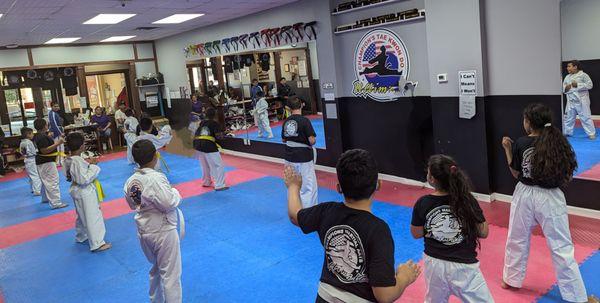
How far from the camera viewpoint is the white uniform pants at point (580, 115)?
17.2ft

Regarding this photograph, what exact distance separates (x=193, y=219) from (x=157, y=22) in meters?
5.26

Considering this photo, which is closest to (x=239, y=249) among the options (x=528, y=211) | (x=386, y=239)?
(x=528, y=211)

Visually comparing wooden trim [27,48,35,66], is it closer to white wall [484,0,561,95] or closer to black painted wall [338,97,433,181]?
black painted wall [338,97,433,181]

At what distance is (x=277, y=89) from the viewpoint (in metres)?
9.62

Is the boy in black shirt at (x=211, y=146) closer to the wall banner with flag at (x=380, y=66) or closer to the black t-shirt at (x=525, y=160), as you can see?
the wall banner with flag at (x=380, y=66)

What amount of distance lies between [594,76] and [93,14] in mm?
7600

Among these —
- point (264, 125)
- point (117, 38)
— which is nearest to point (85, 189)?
point (264, 125)

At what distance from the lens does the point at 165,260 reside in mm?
3539

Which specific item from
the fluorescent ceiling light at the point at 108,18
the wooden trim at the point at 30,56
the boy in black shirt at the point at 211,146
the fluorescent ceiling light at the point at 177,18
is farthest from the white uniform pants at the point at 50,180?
the wooden trim at the point at 30,56

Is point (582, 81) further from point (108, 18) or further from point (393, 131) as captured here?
point (108, 18)

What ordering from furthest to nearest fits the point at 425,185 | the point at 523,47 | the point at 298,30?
the point at 298,30, the point at 425,185, the point at 523,47

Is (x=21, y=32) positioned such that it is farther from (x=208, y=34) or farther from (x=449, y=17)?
(x=449, y=17)

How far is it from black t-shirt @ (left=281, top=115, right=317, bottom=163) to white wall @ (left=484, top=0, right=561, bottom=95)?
235cm

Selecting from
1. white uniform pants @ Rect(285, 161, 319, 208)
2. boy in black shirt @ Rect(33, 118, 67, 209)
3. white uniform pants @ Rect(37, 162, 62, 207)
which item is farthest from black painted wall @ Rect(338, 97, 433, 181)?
white uniform pants @ Rect(37, 162, 62, 207)
